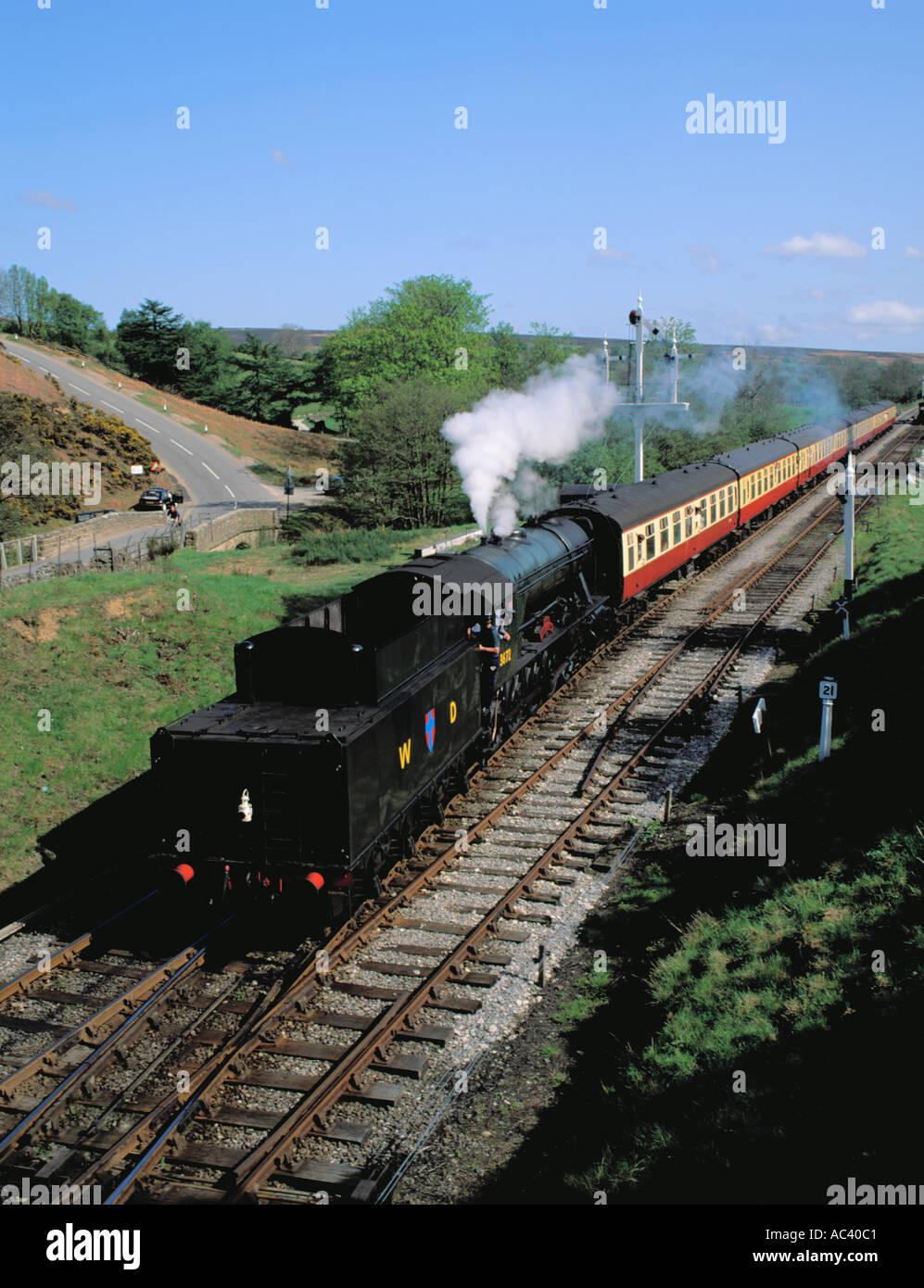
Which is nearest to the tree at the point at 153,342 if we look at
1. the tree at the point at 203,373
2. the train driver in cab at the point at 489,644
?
the tree at the point at 203,373

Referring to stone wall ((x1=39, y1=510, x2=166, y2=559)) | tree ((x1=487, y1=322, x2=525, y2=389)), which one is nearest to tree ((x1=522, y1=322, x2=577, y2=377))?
tree ((x1=487, y1=322, x2=525, y2=389))

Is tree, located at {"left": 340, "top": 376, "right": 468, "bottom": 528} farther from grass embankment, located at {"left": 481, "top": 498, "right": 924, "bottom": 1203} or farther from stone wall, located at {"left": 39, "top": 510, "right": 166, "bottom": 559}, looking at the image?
grass embankment, located at {"left": 481, "top": 498, "right": 924, "bottom": 1203}

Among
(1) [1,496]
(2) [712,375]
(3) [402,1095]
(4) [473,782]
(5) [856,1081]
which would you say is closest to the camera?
(5) [856,1081]

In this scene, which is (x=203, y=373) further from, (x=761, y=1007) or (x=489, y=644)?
Result: (x=761, y=1007)

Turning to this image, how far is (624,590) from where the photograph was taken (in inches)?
886

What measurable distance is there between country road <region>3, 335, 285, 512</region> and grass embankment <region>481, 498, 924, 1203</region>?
38.2m

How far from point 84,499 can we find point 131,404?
31.1 m

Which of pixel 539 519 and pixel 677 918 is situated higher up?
pixel 539 519

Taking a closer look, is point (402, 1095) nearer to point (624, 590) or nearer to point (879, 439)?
point (624, 590)

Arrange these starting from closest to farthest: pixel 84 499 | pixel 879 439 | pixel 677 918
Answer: pixel 677 918 → pixel 84 499 → pixel 879 439

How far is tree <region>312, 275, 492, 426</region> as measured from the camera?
57.3 metres

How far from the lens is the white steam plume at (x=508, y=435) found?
1922 centimetres

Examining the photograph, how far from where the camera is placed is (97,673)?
64.7 feet
